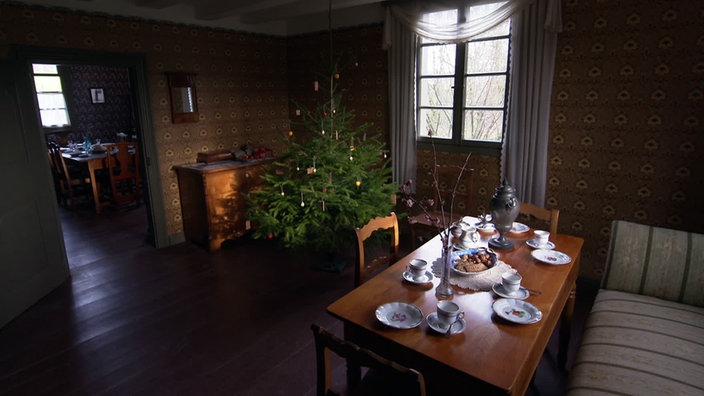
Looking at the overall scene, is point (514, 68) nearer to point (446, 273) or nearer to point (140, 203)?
point (446, 273)

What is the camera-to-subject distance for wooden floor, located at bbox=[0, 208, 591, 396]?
8.23 ft

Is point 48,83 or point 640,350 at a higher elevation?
point 48,83

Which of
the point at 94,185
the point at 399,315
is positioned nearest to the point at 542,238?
the point at 399,315

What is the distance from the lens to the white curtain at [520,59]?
3482mm

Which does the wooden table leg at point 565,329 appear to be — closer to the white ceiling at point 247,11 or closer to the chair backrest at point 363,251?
the chair backrest at point 363,251

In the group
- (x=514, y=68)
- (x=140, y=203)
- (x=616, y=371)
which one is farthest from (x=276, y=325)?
(x=140, y=203)

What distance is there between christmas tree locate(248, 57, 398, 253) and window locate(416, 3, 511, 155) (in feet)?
3.28

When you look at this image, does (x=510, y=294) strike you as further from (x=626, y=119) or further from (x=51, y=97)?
(x=51, y=97)

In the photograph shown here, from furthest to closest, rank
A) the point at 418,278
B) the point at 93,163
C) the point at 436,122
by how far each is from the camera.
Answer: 1. the point at 93,163
2. the point at 436,122
3. the point at 418,278

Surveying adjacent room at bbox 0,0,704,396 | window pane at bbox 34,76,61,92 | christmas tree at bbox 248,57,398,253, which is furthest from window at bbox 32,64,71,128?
christmas tree at bbox 248,57,398,253

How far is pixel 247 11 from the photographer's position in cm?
419

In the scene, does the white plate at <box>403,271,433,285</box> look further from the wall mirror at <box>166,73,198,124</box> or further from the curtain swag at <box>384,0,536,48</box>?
the wall mirror at <box>166,73,198,124</box>

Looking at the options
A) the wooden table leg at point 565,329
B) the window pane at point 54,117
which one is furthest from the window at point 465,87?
the window pane at point 54,117

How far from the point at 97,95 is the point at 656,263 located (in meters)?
9.53
